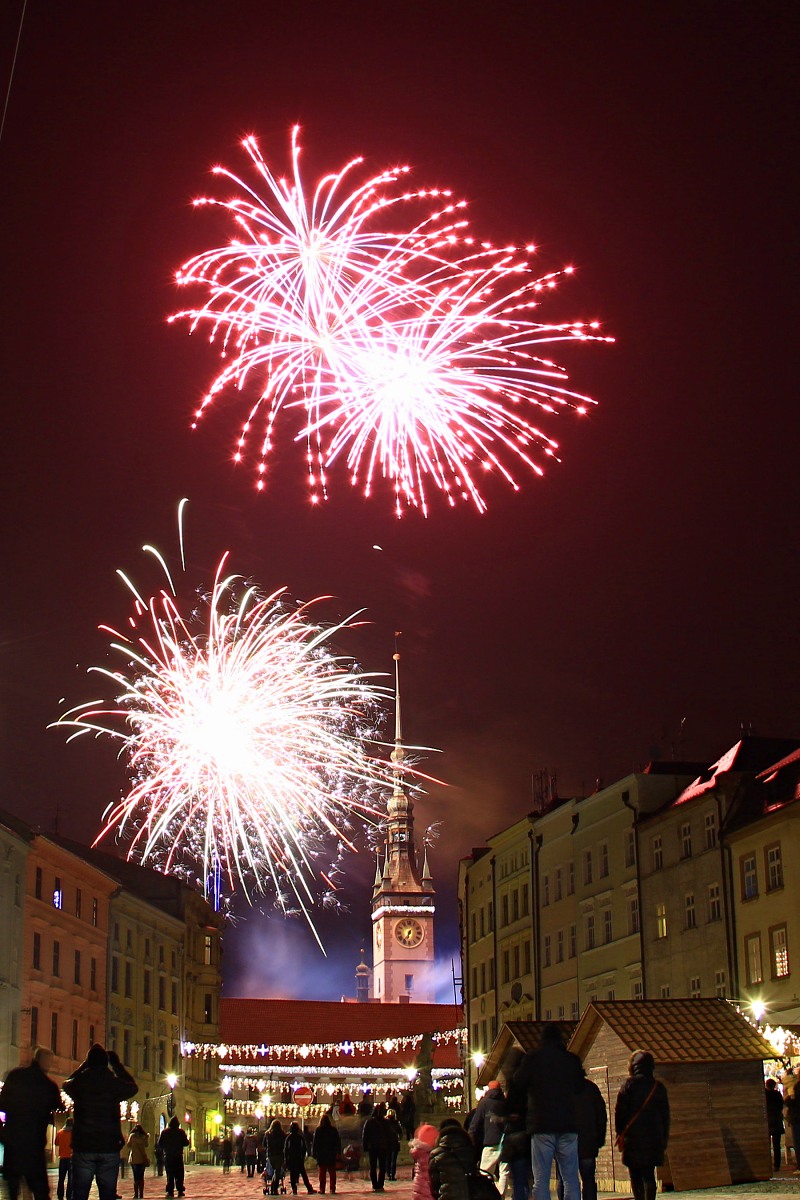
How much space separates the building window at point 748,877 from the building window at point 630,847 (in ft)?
28.6

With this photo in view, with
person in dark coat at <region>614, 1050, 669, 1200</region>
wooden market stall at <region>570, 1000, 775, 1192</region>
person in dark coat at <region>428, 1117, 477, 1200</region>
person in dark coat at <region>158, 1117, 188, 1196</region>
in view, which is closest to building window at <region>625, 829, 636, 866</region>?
person in dark coat at <region>158, 1117, 188, 1196</region>

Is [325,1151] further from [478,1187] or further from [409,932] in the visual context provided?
[409,932]

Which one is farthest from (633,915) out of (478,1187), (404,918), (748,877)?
(404,918)

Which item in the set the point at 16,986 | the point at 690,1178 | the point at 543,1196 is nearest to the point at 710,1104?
the point at 690,1178

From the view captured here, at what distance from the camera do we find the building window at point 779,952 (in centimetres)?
3872

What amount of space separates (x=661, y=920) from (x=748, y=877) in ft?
22.3

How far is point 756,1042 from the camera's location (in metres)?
20.9

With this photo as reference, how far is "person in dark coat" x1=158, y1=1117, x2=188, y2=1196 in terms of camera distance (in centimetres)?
2814

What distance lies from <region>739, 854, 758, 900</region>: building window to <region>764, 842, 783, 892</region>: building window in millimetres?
853

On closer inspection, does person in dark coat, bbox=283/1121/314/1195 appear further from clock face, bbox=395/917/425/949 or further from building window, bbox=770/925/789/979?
clock face, bbox=395/917/425/949

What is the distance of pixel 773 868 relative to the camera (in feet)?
132

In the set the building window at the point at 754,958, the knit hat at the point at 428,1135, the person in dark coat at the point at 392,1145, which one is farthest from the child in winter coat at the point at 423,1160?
the building window at the point at 754,958

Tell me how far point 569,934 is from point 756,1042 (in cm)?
3632

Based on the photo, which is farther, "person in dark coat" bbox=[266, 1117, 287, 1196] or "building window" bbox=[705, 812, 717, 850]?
"building window" bbox=[705, 812, 717, 850]
